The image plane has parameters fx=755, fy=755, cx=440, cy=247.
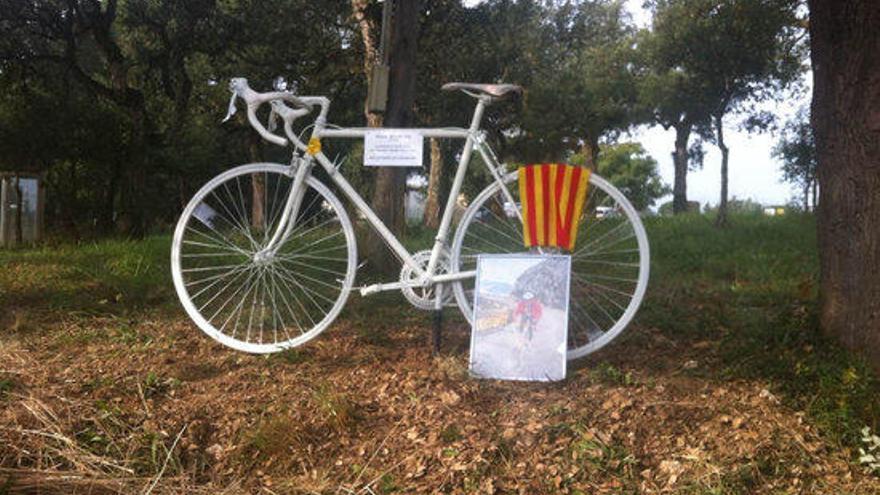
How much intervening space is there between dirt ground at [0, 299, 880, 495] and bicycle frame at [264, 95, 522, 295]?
1.43 ft

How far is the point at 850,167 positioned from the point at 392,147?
7.10ft

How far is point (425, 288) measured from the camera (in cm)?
385

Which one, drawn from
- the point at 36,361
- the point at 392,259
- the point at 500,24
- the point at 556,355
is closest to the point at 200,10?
the point at 500,24

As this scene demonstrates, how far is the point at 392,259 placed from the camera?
17.6ft

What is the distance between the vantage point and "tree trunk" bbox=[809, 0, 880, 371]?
3.22 meters

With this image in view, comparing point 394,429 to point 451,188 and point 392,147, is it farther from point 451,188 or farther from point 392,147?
point 392,147

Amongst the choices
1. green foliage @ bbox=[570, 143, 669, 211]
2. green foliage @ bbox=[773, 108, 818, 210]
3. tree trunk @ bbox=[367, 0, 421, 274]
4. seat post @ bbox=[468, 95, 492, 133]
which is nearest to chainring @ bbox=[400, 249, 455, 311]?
seat post @ bbox=[468, 95, 492, 133]

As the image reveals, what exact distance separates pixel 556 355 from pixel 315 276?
2.11m

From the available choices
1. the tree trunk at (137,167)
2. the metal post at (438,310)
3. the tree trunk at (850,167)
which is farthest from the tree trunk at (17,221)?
the tree trunk at (850,167)

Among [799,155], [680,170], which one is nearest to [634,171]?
[680,170]

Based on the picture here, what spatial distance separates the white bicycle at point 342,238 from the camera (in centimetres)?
379

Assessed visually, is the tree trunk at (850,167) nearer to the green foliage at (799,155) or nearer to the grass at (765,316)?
the grass at (765,316)

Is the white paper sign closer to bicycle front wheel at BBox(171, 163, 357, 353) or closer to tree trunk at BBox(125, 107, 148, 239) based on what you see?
bicycle front wheel at BBox(171, 163, 357, 353)

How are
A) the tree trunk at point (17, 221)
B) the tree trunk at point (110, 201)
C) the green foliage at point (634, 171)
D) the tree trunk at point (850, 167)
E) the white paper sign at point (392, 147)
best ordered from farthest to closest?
the green foliage at point (634, 171), the tree trunk at point (110, 201), the tree trunk at point (17, 221), the white paper sign at point (392, 147), the tree trunk at point (850, 167)
